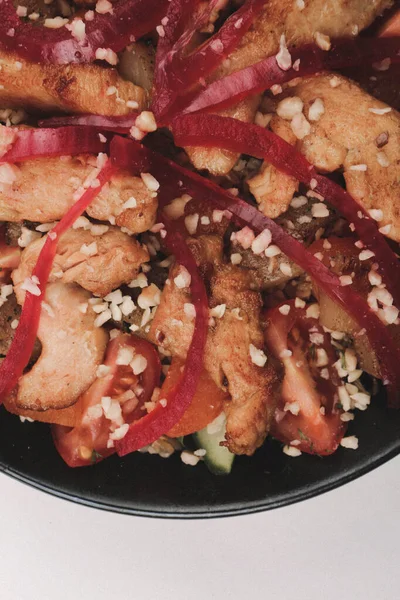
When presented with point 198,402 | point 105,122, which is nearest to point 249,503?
point 198,402

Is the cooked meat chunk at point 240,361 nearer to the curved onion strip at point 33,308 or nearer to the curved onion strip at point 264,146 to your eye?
the curved onion strip at point 264,146

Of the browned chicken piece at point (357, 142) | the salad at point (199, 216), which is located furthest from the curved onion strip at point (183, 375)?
the browned chicken piece at point (357, 142)

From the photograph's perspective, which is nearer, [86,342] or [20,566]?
[86,342]

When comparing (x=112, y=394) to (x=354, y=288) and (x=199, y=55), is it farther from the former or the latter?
(x=199, y=55)

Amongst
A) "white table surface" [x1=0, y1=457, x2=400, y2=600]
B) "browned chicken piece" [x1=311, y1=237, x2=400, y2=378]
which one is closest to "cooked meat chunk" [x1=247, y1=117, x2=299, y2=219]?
"browned chicken piece" [x1=311, y1=237, x2=400, y2=378]

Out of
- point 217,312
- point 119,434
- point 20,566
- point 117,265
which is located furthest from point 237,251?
point 20,566

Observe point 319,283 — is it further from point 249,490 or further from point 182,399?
point 249,490
